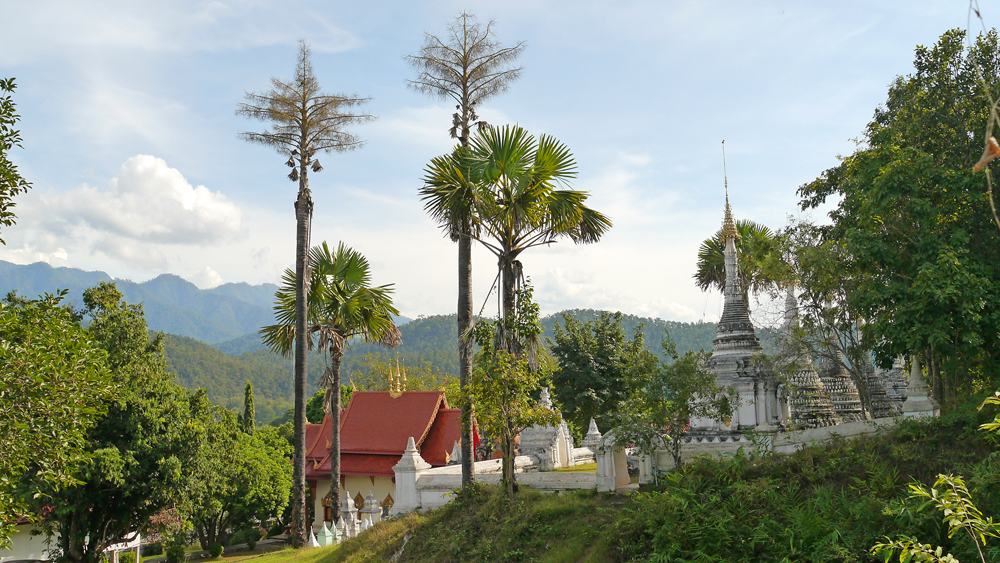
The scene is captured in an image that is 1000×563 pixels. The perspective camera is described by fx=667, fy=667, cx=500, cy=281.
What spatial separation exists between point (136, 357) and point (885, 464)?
1867 cm

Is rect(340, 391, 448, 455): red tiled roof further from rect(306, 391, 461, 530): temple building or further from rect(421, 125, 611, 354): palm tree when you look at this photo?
rect(421, 125, 611, 354): palm tree

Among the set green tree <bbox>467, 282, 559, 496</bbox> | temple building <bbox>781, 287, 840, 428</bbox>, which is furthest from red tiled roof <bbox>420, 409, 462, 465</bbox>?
green tree <bbox>467, 282, 559, 496</bbox>

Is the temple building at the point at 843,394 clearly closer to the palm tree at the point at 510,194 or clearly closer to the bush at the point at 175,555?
the palm tree at the point at 510,194

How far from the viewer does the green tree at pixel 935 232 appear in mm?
13195

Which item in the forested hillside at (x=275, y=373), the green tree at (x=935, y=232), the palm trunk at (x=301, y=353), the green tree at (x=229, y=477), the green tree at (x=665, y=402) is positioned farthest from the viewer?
the forested hillside at (x=275, y=373)

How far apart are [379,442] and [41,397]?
75.6 feet

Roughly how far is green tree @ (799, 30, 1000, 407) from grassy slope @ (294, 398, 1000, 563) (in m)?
2.06

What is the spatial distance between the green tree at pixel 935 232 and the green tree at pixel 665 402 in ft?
12.7

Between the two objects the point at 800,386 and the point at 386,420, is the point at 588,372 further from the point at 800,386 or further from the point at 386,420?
the point at 800,386

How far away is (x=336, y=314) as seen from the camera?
79.2 ft

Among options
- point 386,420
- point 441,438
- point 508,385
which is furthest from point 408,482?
point 386,420

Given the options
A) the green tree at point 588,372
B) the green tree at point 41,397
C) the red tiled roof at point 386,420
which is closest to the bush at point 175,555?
the red tiled roof at point 386,420

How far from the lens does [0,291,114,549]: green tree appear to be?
8.90 meters

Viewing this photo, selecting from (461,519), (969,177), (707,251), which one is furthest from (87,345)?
(707,251)
